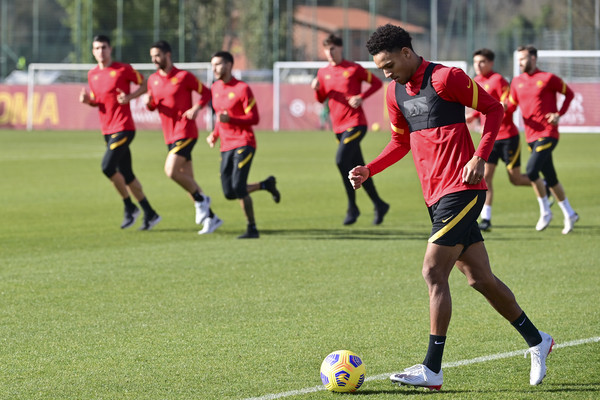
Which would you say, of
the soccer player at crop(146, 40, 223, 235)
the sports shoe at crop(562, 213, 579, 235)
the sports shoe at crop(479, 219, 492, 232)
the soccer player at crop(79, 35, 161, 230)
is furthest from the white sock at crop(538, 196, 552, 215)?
the soccer player at crop(79, 35, 161, 230)

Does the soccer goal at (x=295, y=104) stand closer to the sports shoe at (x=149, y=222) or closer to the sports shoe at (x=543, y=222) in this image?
the sports shoe at (x=149, y=222)

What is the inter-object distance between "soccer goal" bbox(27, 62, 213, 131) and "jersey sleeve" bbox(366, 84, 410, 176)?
35.7 metres

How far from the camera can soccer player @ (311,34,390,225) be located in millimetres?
13875

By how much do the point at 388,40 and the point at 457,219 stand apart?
1123mm

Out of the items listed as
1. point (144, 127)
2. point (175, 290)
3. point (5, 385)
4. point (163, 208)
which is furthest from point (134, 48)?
point (5, 385)

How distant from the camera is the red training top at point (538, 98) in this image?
12.9m

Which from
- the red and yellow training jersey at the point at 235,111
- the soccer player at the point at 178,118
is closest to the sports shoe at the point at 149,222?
the soccer player at the point at 178,118

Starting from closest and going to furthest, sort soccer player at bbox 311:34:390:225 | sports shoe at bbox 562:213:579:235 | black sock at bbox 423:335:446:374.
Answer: black sock at bbox 423:335:446:374
sports shoe at bbox 562:213:579:235
soccer player at bbox 311:34:390:225

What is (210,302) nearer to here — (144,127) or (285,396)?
(285,396)

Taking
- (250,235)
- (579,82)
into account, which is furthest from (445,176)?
(579,82)

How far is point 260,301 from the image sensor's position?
846 centimetres

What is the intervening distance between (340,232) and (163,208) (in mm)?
4166

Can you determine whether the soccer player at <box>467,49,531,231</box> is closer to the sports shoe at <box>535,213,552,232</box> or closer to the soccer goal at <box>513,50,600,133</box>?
the sports shoe at <box>535,213,552,232</box>

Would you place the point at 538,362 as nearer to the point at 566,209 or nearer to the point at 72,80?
the point at 566,209
